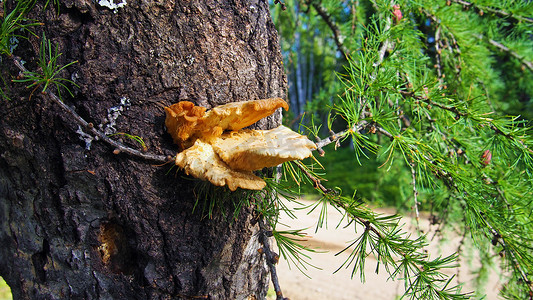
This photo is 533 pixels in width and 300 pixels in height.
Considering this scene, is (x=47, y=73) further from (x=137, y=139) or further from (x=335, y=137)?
(x=335, y=137)

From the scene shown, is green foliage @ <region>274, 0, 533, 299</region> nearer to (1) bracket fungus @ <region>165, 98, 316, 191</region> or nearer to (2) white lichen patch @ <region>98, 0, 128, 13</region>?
(1) bracket fungus @ <region>165, 98, 316, 191</region>

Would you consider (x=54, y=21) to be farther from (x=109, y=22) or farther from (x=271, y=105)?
(x=271, y=105)

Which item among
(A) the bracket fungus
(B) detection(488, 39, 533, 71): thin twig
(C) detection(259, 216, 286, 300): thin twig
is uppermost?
(B) detection(488, 39, 533, 71): thin twig

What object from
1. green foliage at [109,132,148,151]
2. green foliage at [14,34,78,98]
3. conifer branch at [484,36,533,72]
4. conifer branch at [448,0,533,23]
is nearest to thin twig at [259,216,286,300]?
green foliage at [109,132,148,151]

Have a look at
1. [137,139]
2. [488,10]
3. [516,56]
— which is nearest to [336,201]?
[137,139]

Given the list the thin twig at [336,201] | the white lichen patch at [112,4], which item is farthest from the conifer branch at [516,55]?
the white lichen patch at [112,4]

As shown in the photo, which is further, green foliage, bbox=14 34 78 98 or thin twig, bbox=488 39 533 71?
thin twig, bbox=488 39 533 71
